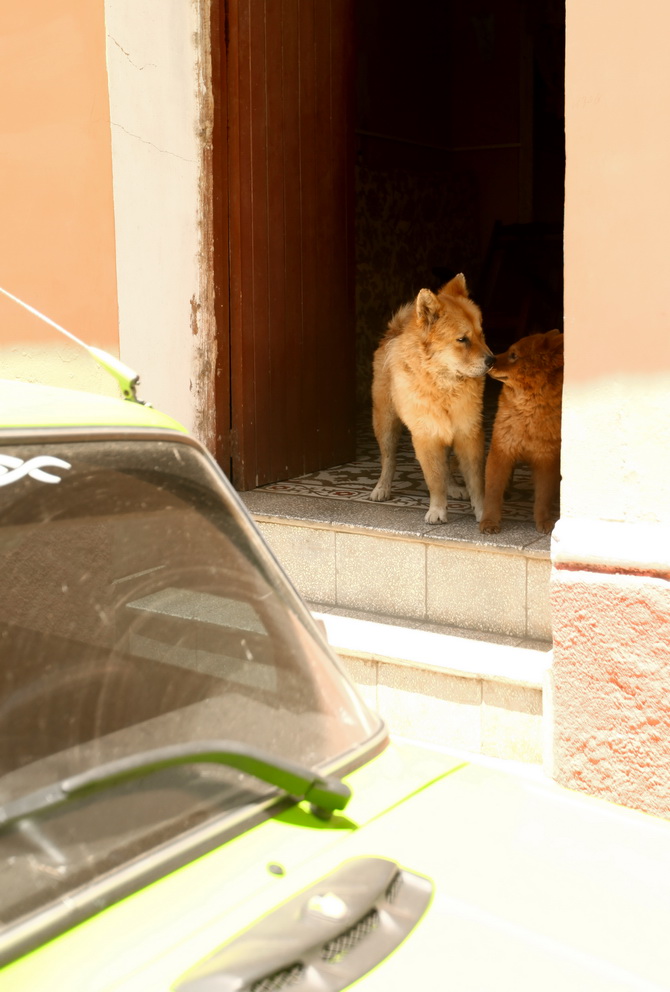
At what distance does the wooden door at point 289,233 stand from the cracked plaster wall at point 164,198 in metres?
0.17

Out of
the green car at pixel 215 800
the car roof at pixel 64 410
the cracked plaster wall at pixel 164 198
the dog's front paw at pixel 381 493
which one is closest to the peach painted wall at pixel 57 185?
the cracked plaster wall at pixel 164 198

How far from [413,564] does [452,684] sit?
A: 1.93 feet

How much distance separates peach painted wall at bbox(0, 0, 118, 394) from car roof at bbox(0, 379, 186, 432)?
11.5 ft

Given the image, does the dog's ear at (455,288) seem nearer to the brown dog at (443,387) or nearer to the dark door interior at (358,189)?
the brown dog at (443,387)

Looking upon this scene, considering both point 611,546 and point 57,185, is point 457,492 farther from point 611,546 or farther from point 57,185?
point 57,185

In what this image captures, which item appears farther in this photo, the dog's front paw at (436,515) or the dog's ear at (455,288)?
the dog's ear at (455,288)

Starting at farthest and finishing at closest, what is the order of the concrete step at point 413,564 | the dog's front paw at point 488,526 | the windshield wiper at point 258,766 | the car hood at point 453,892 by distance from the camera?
the dog's front paw at point 488,526, the concrete step at point 413,564, the windshield wiper at point 258,766, the car hood at point 453,892

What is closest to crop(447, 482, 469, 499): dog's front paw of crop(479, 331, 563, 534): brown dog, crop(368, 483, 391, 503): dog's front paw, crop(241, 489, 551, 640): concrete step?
crop(368, 483, 391, 503): dog's front paw

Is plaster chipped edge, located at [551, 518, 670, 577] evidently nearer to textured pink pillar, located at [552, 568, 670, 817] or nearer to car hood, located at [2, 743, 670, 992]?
textured pink pillar, located at [552, 568, 670, 817]

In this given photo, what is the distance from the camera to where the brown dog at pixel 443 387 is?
183 inches

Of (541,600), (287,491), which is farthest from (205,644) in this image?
(287,491)

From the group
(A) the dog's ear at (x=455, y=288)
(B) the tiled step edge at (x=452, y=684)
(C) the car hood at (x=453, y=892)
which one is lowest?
(B) the tiled step edge at (x=452, y=684)

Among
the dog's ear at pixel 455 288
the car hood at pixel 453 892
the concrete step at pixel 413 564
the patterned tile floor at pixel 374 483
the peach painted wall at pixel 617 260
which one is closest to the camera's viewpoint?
the car hood at pixel 453 892

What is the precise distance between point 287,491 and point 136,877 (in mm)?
4175
